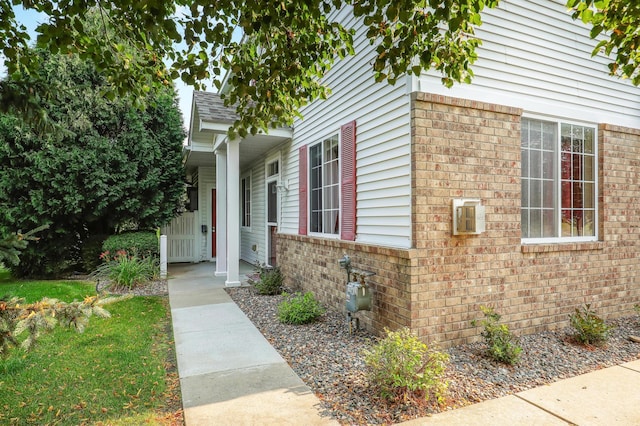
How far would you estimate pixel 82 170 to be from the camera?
869 cm

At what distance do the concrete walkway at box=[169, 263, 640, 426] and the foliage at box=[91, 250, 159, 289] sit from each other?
415cm

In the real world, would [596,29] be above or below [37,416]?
above

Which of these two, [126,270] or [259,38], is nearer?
[259,38]

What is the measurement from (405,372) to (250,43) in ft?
11.9

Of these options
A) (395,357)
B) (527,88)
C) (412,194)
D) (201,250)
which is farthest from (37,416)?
(201,250)

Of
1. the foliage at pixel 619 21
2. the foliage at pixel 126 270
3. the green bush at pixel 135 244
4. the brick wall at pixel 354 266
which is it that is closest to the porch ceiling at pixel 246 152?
the brick wall at pixel 354 266

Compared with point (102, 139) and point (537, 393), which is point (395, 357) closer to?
point (537, 393)

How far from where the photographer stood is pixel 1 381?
3666 mm

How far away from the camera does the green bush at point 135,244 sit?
29.3 feet

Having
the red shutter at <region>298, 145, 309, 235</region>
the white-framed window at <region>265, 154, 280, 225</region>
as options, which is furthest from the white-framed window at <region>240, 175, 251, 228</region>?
the red shutter at <region>298, 145, 309, 235</region>

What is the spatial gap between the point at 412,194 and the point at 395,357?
1.79 m

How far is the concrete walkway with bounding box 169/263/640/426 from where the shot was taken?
2.93 meters

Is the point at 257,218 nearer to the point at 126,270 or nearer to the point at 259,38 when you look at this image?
the point at 126,270

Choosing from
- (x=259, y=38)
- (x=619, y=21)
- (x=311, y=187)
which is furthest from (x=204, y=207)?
(x=619, y=21)
